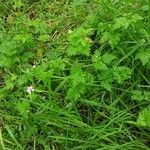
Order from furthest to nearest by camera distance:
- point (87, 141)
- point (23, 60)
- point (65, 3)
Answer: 1. point (65, 3)
2. point (23, 60)
3. point (87, 141)

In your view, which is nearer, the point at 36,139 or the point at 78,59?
the point at 36,139

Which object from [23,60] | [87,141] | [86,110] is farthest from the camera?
[23,60]

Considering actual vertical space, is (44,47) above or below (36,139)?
above

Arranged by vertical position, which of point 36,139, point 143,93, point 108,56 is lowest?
point 36,139

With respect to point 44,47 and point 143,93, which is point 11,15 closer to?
point 44,47

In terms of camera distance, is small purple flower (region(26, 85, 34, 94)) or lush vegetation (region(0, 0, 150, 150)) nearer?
lush vegetation (region(0, 0, 150, 150))

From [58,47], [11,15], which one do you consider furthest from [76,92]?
[11,15]

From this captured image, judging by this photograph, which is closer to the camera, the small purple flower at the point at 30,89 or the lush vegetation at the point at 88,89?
the lush vegetation at the point at 88,89
